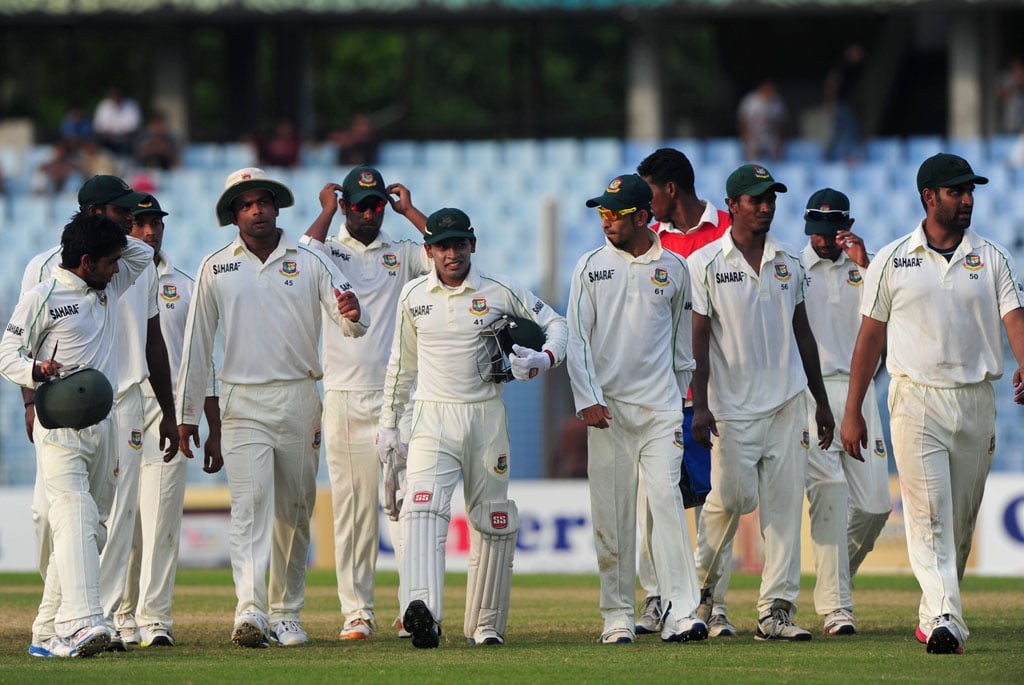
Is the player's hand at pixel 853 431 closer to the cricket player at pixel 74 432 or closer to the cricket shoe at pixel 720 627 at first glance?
the cricket shoe at pixel 720 627

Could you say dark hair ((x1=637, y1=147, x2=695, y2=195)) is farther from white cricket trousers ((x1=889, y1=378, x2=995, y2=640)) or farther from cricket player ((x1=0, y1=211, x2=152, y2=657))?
cricket player ((x1=0, y1=211, x2=152, y2=657))

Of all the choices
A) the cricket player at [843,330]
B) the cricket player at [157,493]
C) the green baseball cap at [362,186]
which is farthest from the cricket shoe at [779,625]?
the green baseball cap at [362,186]

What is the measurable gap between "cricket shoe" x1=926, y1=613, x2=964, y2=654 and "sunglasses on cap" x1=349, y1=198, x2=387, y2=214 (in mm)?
4137

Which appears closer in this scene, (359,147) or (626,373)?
(626,373)

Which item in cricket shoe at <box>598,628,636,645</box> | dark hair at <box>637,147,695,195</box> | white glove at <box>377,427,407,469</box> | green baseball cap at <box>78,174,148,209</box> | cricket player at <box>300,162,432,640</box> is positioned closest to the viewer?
cricket shoe at <box>598,628,636,645</box>

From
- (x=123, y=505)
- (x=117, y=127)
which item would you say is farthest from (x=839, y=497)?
(x=117, y=127)

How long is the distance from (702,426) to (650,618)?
1.19 m

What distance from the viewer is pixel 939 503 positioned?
8.57 m

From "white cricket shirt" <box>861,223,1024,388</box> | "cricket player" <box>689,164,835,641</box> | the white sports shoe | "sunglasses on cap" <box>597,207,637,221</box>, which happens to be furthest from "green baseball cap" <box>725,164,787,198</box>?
the white sports shoe

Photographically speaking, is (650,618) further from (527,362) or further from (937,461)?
(937,461)

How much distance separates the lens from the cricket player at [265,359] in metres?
9.45

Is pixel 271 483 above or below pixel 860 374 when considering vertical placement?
below

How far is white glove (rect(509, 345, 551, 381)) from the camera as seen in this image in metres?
8.81

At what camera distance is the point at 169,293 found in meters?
10.4
